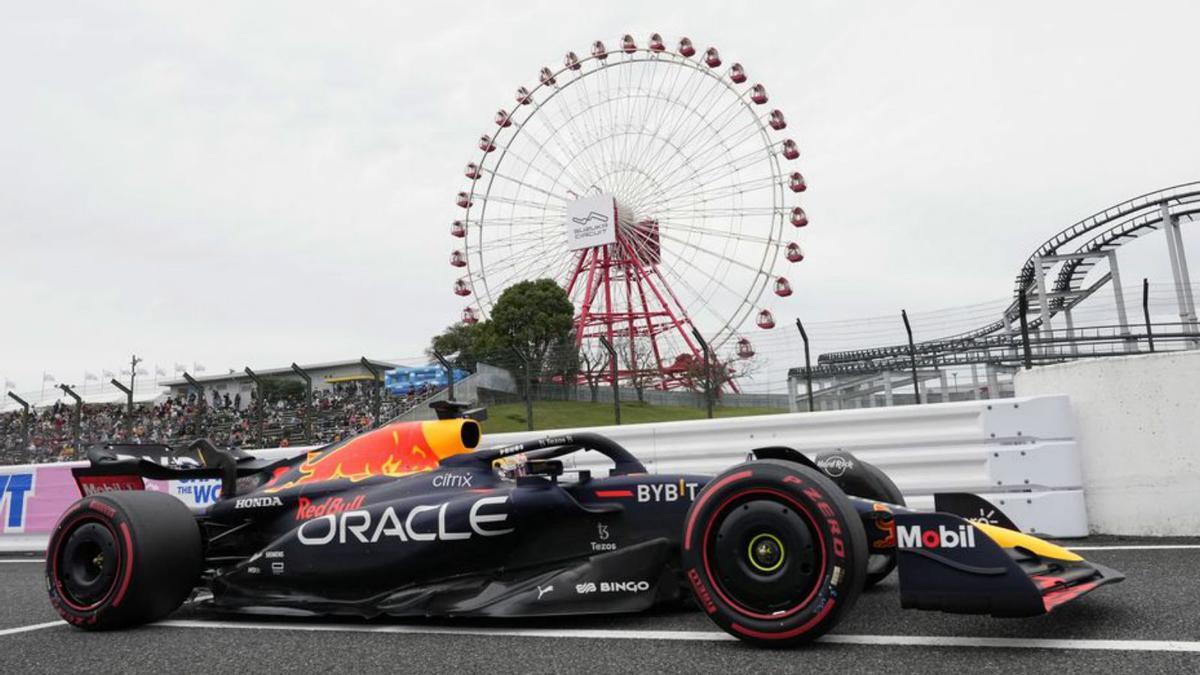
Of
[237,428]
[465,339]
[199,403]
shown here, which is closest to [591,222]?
[465,339]

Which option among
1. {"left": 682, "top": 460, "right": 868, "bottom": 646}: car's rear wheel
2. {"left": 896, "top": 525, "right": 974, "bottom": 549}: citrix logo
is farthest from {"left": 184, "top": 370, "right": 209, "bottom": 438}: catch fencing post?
{"left": 896, "top": 525, "right": 974, "bottom": 549}: citrix logo

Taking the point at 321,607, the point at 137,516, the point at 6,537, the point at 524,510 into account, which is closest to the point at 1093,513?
the point at 524,510

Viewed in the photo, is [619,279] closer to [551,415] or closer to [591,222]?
[591,222]

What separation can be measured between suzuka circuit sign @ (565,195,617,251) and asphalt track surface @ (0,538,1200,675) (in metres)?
32.6

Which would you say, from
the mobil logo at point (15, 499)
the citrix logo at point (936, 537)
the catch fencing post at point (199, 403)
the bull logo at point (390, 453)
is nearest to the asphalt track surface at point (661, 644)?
the citrix logo at point (936, 537)

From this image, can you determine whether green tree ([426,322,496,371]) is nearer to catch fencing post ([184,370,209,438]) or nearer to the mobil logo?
catch fencing post ([184,370,209,438])

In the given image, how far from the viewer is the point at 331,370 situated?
6488cm

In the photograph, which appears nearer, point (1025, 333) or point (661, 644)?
point (661, 644)

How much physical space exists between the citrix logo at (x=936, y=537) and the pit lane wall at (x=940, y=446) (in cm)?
318

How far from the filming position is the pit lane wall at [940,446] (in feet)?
18.6

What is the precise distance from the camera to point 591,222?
121 feet

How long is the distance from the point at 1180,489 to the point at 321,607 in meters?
5.39

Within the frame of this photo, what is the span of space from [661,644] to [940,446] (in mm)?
3665

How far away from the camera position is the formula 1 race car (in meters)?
2.97
